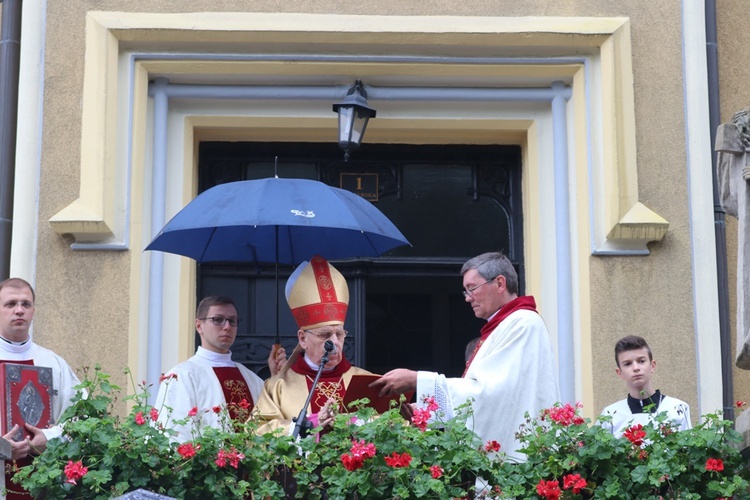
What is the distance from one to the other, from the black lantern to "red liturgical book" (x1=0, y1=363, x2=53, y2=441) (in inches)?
120

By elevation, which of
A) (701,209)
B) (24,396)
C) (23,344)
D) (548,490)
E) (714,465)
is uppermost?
(701,209)

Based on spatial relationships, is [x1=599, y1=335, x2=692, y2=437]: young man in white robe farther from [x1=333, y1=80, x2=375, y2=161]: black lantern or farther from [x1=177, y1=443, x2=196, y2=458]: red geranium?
[x1=333, y1=80, x2=375, y2=161]: black lantern

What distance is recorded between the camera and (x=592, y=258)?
11.6 metres

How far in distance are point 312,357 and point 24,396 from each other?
5.65 ft

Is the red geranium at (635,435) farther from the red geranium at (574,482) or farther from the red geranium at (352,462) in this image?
the red geranium at (352,462)

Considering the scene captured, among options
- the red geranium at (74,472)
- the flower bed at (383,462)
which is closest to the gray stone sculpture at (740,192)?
the flower bed at (383,462)

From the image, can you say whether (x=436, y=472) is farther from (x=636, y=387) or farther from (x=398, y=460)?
(x=636, y=387)

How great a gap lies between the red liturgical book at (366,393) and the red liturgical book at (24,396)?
152 cm

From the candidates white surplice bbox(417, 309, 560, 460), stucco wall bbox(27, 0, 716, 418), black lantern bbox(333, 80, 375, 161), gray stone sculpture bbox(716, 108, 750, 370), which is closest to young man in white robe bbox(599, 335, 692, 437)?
white surplice bbox(417, 309, 560, 460)

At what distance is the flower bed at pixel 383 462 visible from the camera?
8.52 metres

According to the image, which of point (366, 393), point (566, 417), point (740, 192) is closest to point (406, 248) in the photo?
point (366, 393)

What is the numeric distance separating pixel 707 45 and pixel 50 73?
429 centimetres

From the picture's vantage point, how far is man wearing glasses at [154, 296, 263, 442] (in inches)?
411

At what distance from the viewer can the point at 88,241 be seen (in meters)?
11.6
